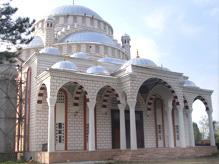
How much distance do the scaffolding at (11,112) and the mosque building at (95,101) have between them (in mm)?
1023

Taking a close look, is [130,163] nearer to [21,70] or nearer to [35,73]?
[35,73]

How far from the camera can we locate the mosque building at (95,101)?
647 inches

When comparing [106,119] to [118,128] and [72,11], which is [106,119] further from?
[72,11]

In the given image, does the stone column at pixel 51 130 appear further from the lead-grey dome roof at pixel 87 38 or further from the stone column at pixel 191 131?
the stone column at pixel 191 131

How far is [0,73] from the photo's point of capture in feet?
66.2

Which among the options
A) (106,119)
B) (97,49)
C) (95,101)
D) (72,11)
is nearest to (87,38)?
(97,49)

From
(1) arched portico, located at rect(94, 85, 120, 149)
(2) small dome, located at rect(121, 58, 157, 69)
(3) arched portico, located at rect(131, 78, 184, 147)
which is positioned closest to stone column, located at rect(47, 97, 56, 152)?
(1) arched portico, located at rect(94, 85, 120, 149)

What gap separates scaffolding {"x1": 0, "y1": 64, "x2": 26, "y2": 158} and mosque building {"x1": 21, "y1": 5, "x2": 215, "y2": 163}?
1.02 meters

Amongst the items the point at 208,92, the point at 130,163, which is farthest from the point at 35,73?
the point at 208,92

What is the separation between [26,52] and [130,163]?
15.5m

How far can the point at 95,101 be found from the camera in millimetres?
17062

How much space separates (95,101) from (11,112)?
266 inches

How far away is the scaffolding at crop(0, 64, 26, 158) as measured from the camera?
1937 centimetres

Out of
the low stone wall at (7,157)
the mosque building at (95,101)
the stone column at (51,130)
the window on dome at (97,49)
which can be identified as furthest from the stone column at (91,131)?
the window on dome at (97,49)
